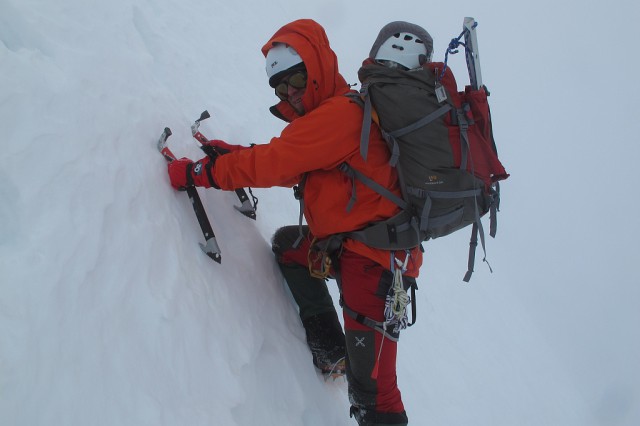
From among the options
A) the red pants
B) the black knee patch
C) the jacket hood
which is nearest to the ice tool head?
the jacket hood

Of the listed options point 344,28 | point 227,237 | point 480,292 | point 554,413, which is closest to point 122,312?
point 227,237

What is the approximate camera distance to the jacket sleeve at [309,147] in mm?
2805

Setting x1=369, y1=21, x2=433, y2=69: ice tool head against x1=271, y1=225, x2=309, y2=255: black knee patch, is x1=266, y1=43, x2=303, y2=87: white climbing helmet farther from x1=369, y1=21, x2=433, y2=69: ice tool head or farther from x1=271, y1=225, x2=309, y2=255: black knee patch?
x1=271, y1=225, x2=309, y2=255: black knee patch

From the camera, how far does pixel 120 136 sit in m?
2.99

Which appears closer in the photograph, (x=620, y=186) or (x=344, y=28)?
(x=344, y=28)

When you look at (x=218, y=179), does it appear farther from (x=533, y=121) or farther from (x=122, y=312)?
(x=533, y=121)

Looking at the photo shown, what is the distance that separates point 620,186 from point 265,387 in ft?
98.3

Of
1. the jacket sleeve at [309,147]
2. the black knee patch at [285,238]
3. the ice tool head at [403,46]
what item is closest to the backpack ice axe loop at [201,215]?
the jacket sleeve at [309,147]

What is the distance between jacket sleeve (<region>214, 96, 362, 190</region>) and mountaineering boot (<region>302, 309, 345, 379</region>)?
1.23 metres

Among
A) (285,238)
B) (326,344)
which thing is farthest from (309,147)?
(326,344)

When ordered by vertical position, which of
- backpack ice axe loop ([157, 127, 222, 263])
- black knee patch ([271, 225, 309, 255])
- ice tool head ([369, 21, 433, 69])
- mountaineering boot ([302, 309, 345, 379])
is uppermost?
ice tool head ([369, 21, 433, 69])

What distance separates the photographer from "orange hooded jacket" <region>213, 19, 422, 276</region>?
2.82 meters

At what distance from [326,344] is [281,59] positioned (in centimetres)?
192

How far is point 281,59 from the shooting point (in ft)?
9.80
